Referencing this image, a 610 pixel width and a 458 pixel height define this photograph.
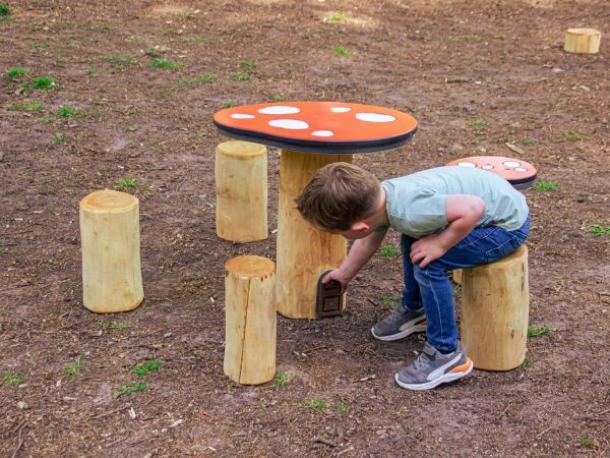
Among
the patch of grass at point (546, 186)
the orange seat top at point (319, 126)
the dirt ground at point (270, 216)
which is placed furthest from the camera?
the patch of grass at point (546, 186)

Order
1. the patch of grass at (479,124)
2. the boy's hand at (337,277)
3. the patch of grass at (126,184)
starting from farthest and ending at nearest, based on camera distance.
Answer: the patch of grass at (479,124) → the patch of grass at (126,184) → the boy's hand at (337,277)

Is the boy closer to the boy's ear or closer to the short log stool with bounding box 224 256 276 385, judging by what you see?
the boy's ear

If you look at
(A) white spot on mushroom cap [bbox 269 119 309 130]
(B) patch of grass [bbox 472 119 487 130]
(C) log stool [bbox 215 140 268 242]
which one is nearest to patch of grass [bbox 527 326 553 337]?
(A) white spot on mushroom cap [bbox 269 119 309 130]

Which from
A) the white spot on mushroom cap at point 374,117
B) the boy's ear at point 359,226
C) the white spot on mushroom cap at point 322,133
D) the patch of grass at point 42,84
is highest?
the white spot on mushroom cap at point 322,133

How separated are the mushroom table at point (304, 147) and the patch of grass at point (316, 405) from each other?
2.34 feet

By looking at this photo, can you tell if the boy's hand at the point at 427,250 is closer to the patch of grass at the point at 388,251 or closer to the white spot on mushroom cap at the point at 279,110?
the white spot on mushroom cap at the point at 279,110

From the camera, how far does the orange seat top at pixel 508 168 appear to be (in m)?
4.04

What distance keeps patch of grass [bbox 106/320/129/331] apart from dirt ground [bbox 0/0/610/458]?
0.01 meters

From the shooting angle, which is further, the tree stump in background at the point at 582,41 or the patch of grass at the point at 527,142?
the tree stump in background at the point at 582,41

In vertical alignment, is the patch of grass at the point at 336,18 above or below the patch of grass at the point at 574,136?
above

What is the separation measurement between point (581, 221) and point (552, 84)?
10.4 feet

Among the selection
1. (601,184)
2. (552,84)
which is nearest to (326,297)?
(601,184)

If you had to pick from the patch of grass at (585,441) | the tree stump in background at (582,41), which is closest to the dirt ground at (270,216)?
the patch of grass at (585,441)

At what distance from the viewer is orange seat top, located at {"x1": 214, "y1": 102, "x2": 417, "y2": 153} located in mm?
3443
